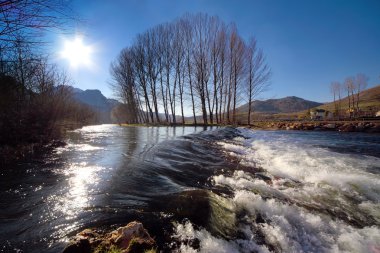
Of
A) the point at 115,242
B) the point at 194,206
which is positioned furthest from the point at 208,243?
the point at 115,242

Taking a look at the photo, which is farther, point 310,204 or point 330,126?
point 330,126

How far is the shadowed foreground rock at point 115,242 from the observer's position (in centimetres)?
196

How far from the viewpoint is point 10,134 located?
6.68 metres

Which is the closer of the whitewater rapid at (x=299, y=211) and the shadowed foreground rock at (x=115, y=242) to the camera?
the shadowed foreground rock at (x=115, y=242)

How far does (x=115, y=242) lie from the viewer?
6.70ft

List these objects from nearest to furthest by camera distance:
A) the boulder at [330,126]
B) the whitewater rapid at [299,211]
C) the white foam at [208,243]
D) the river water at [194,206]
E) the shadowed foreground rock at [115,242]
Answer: the shadowed foreground rock at [115,242] < the white foam at [208,243] < the river water at [194,206] < the whitewater rapid at [299,211] < the boulder at [330,126]

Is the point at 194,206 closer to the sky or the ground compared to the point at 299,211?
closer to the sky

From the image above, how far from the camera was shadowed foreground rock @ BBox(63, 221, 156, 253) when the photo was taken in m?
1.96

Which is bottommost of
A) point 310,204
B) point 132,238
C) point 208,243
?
point 310,204

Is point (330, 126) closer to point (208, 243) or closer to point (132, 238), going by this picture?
point (208, 243)

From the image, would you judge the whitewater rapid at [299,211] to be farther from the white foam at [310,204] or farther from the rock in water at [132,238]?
the rock in water at [132,238]

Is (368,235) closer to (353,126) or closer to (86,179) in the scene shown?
(86,179)

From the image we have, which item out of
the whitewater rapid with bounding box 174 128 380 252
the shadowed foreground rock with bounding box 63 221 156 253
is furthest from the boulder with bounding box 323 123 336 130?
the shadowed foreground rock with bounding box 63 221 156 253

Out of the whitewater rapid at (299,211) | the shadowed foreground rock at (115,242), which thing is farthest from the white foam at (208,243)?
the shadowed foreground rock at (115,242)
